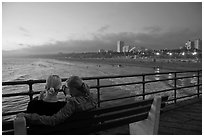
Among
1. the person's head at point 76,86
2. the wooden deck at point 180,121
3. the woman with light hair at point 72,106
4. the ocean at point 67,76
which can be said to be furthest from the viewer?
the ocean at point 67,76

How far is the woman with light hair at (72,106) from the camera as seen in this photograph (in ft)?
7.11

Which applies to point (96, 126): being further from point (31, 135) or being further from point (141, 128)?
point (141, 128)

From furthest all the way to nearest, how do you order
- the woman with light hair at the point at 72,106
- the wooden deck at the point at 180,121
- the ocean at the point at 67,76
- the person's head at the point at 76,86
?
1. the ocean at the point at 67,76
2. the wooden deck at the point at 180,121
3. the person's head at the point at 76,86
4. the woman with light hair at the point at 72,106

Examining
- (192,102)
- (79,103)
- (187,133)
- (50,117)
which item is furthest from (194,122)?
(50,117)

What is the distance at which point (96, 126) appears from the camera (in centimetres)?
250

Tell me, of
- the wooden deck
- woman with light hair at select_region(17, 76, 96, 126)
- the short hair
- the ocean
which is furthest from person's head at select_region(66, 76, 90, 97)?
the ocean

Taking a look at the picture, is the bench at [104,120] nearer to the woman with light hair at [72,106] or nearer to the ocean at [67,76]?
the woman with light hair at [72,106]

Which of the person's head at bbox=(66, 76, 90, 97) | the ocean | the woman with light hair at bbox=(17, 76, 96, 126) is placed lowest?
the ocean

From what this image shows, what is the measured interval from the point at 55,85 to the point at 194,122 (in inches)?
127

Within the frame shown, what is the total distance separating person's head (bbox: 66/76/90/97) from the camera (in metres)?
2.33

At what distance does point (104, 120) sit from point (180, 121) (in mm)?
2507

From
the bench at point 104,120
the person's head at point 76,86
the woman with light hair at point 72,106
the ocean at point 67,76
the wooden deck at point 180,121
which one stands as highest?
the person's head at point 76,86

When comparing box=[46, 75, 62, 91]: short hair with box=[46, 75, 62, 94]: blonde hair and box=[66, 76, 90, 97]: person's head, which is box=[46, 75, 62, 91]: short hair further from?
box=[66, 76, 90, 97]: person's head

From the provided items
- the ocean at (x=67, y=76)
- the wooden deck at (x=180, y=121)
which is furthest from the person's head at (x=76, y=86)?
the ocean at (x=67, y=76)
